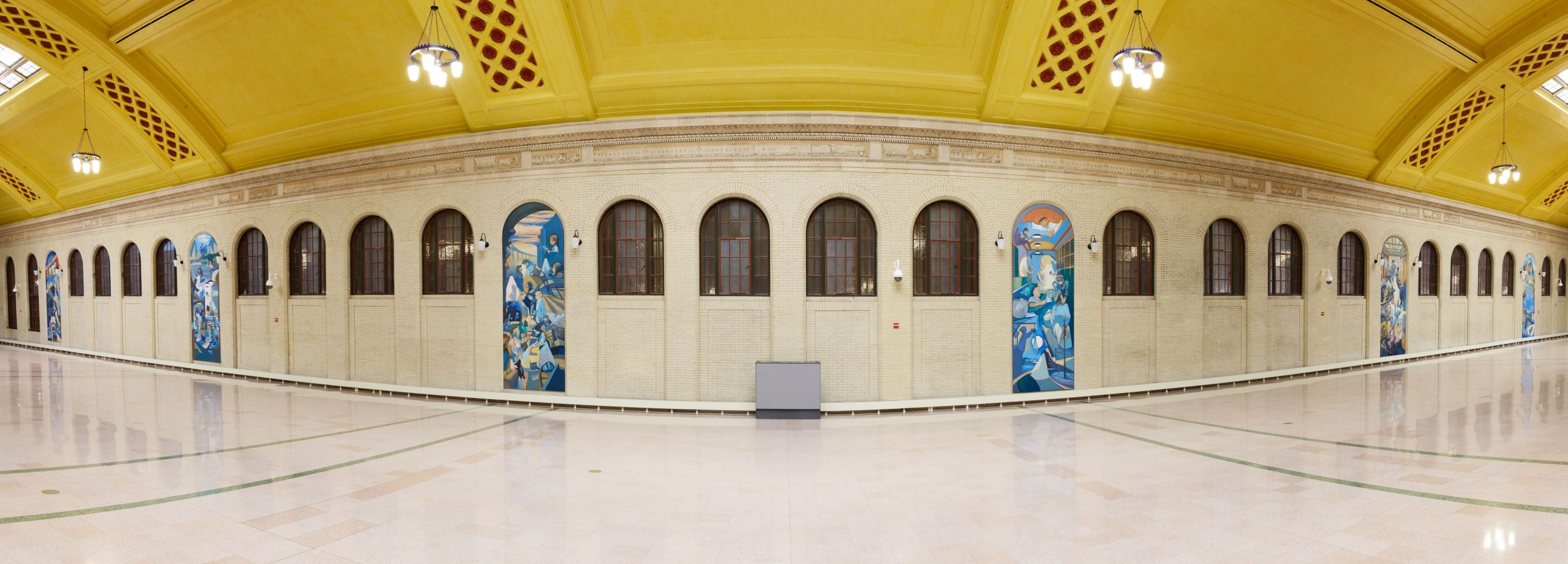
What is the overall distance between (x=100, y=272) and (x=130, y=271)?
2543 millimetres

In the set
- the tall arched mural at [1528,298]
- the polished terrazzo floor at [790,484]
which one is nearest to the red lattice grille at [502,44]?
the polished terrazzo floor at [790,484]

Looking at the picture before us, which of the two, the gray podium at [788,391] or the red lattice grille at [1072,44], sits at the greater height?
the red lattice grille at [1072,44]

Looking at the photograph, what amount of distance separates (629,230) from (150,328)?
1840 centimetres

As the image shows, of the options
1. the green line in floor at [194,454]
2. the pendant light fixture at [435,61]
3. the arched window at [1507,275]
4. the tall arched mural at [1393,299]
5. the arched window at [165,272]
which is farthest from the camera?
the arched window at [1507,275]

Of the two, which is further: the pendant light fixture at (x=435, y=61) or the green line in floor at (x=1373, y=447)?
the pendant light fixture at (x=435, y=61)

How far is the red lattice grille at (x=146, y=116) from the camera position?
13.8m

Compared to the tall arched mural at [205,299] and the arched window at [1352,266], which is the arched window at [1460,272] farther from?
the tall arched mural at [205,299]

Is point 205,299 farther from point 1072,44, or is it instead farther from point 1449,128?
point 1449,128

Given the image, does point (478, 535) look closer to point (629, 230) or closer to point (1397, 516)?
point (629, 230)

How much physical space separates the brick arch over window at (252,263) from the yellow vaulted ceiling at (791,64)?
2.25 m

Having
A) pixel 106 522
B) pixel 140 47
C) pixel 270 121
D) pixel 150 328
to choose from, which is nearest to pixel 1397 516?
pixel 106 522

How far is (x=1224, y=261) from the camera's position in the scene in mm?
14203

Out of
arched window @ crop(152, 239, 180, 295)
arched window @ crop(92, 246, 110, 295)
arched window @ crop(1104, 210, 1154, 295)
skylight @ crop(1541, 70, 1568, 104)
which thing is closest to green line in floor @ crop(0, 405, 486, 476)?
arched window @ crop(152, 239, 180, 295)

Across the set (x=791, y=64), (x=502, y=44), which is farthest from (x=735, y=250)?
(x=502, y=44)
